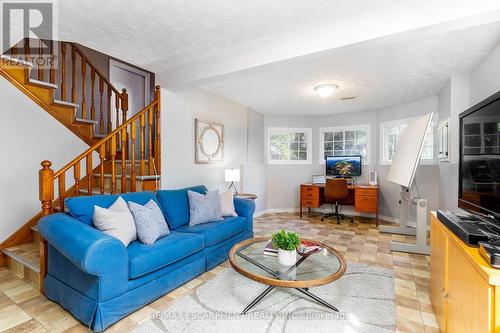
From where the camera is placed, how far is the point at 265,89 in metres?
3.93

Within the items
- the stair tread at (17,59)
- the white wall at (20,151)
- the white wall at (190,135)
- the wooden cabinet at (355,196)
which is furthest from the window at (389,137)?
the stair tread at (17,59)

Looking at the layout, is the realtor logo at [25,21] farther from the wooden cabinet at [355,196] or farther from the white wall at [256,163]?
the wooden cabinet at [355,196]

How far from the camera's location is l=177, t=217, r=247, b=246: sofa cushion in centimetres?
264

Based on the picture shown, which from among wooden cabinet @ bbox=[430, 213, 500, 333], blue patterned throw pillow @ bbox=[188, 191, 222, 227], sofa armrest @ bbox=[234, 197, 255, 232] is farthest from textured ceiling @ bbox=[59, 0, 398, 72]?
sofa armrest @ bbox=[234, 197, 255, 232]

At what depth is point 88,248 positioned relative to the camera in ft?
5.28

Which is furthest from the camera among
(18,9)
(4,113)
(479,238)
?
(4,113)

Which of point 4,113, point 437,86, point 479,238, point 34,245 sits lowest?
point 34,245

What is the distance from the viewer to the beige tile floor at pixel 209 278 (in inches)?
69.9

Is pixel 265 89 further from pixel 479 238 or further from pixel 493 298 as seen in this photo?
pixel 493 298

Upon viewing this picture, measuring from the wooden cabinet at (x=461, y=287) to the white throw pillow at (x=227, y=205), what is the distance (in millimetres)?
2185

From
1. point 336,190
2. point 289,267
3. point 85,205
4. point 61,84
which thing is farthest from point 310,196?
point 61,84

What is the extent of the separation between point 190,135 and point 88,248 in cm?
237

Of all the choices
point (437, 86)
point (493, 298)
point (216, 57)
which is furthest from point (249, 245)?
point (437, 86)

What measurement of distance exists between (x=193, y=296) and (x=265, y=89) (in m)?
3.03
